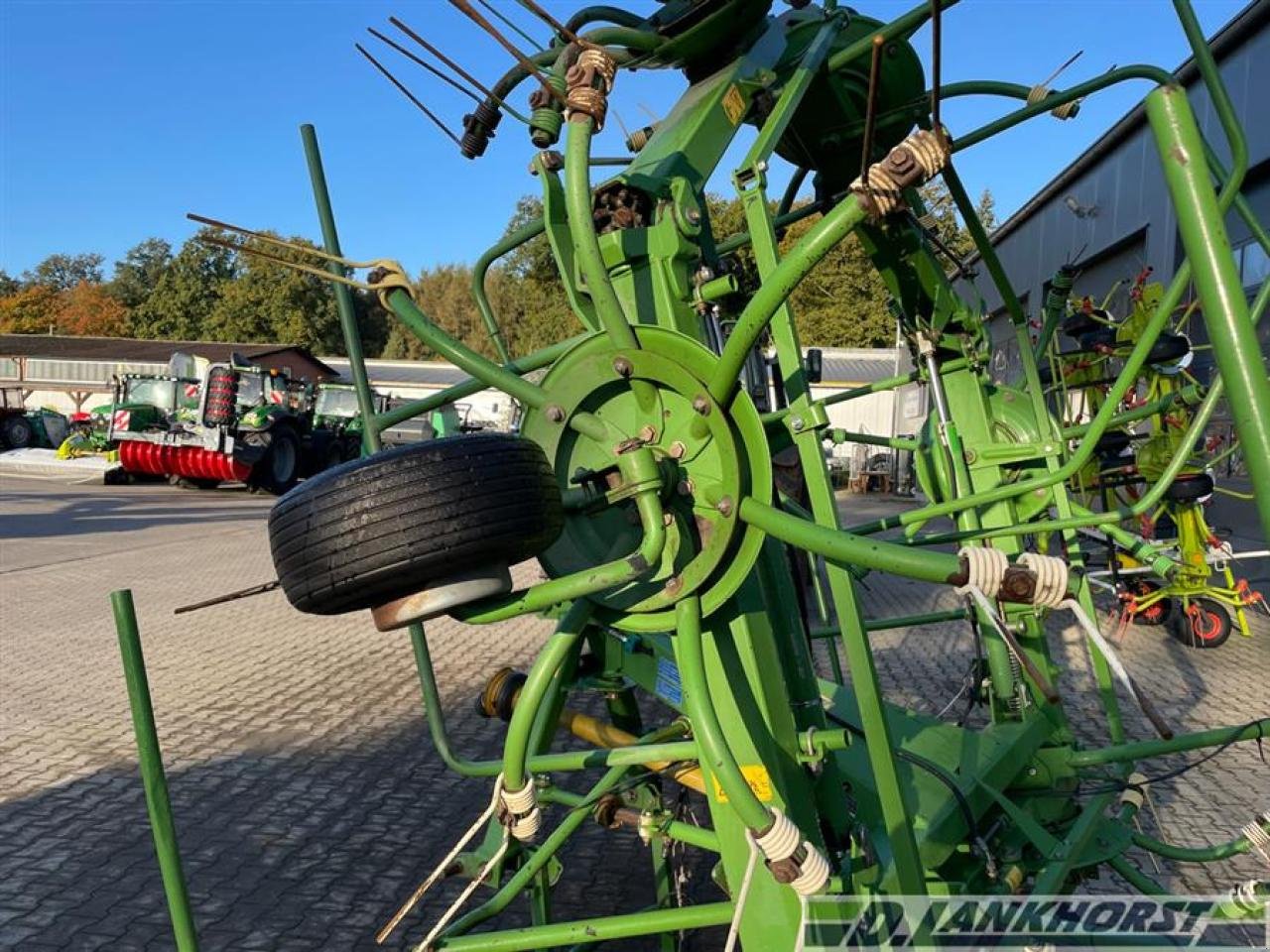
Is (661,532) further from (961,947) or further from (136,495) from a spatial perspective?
(136,495)

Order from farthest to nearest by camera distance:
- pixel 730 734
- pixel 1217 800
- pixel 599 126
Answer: pixel 1217 800, pixel 730 734, pixel 599 126

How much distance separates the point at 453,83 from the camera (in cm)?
234

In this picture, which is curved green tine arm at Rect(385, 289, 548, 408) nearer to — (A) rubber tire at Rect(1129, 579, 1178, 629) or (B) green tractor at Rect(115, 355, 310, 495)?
(A) rubber tire at Rect(1129, 579, 1178, 629)

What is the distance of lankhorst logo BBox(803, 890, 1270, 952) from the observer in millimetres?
2125

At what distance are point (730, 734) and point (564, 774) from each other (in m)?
2.81

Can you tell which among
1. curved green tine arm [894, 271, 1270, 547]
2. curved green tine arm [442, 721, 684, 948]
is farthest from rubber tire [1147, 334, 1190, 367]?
curved green tine arm [442, 721, 684, 948]

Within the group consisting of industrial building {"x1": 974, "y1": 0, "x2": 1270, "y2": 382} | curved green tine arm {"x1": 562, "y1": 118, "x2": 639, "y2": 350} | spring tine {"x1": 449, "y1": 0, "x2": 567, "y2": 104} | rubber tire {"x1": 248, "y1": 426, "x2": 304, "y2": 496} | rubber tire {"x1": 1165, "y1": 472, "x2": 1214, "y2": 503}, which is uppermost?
industrial building {"x1": 974, "y1": 0, "x2": 1270, "y2": 382}

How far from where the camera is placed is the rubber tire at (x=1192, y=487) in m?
7.00

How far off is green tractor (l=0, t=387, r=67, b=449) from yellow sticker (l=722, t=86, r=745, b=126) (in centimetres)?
3167

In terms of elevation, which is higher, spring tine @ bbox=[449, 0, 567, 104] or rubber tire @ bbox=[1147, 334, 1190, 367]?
spring tine @ bbox=[449, 0, 567, 104]

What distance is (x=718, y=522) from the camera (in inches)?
77.8

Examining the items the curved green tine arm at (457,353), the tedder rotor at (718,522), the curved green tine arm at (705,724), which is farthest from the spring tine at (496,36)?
the curved green tine arm at (705,724)

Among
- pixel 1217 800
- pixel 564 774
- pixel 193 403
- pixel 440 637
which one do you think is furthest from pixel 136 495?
pixel 1217 800

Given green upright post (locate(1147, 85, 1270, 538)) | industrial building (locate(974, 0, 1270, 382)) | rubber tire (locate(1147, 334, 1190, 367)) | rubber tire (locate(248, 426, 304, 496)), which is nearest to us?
green upright post (locate(1147, 85, 1270, 538))
